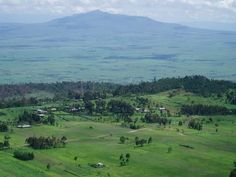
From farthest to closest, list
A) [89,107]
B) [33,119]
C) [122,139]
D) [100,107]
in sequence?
[100,107], [89,107], [33,119], [122,139]

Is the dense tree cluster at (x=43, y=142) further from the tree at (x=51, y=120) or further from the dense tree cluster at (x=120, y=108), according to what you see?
the dense tree cluster at (x=120, y=108)

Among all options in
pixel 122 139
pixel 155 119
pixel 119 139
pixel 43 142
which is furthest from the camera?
pixel 155 119

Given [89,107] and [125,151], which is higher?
[89,107]

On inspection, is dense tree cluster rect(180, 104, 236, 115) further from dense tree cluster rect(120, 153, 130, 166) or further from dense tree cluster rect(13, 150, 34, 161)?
dense tree cluster rect(13, 150, 34, 161)

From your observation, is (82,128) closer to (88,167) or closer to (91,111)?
(91,111)

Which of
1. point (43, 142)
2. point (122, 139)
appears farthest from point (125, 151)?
point (43, 142)

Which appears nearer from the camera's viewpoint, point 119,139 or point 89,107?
point 119,139

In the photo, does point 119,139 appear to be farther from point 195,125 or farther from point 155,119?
point 155,119
